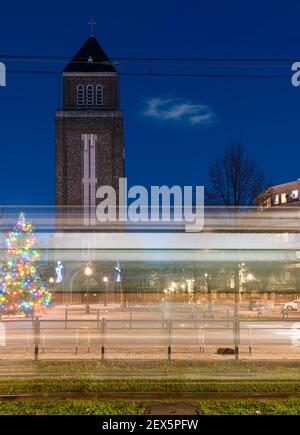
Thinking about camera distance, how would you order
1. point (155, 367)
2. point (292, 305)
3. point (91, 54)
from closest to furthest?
point (155, 367) → point (292, 305) → point (91, 54)

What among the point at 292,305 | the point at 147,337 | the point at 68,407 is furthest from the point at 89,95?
the point at 68,407

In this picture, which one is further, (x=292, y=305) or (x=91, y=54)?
(x=91, y=54)

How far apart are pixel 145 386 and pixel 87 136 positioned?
42.7 meters

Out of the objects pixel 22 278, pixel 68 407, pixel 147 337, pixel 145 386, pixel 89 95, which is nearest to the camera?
pixel 68 407

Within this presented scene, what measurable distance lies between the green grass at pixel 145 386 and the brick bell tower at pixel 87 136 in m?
38.6

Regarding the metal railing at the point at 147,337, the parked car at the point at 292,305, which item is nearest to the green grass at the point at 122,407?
the metal railing at the point at 147,337

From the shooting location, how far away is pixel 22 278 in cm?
1323

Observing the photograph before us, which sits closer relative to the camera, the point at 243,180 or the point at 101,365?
the point at 101,365

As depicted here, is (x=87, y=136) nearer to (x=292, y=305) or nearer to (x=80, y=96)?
(x=80, y=96)

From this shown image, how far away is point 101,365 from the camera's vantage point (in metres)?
10.3
